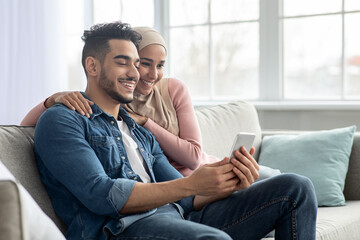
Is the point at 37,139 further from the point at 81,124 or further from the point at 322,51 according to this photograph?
the point at 322,51

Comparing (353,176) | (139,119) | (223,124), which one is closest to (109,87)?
A: (139,119)

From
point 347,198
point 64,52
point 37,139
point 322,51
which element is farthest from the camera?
point 64,52

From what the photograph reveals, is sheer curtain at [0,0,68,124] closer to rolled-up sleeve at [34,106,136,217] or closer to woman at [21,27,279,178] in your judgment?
woman at [21,27,279,178]

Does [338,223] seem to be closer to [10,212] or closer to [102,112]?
[102,112]

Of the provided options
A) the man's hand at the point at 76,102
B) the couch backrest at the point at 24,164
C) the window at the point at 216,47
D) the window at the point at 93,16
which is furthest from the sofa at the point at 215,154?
the window at the point at 93,16

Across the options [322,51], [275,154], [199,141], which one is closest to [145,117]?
[199,141]

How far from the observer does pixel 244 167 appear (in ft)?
5.63

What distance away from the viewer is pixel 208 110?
2949mm

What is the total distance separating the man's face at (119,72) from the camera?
190 centimetres

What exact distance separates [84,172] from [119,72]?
1.56 feet

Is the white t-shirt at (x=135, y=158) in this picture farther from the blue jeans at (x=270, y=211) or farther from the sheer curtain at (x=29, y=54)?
the sheer curtain at (x=29, y=54)

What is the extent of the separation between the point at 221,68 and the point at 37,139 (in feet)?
9.00

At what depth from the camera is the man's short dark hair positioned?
76.4 inches

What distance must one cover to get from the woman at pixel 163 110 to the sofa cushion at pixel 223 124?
0.38m
